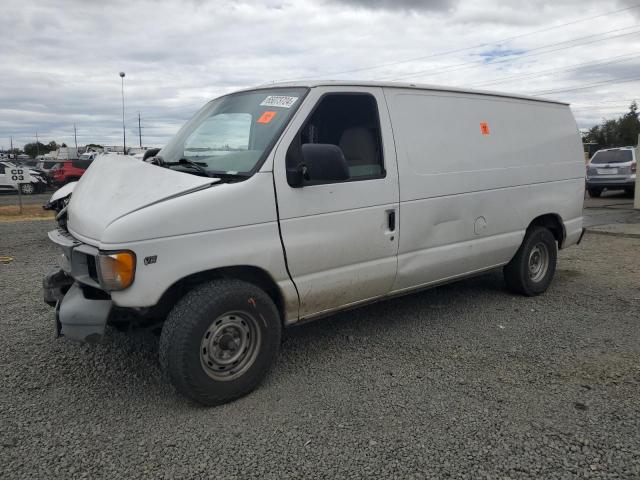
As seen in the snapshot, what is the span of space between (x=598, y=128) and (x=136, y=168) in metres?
77.2

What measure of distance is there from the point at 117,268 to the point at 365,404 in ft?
5.66

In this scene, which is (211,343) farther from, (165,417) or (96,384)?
(96,384)

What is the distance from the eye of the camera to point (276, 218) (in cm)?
346

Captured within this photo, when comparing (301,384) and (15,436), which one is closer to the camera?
(15,436)

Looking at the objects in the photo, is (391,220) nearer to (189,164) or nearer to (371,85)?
(371,85)

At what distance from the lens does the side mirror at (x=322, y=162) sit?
11.3ft

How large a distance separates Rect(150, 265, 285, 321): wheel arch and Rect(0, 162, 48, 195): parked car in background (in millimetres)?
24127

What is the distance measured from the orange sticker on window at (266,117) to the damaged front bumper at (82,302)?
143cm

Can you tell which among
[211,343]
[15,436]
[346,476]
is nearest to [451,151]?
Answer: [211,343]

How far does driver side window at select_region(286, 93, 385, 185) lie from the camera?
391 centimetres

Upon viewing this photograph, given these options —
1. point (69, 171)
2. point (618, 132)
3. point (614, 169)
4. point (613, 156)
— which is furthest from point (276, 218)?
point (618, 132)

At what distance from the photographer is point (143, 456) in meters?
2.83

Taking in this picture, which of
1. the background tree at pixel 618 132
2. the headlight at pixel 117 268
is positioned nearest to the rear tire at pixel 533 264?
the headlight at pixel 117 268

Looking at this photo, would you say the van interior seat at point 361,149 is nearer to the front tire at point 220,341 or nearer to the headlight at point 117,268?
the front tire at point 220,341
